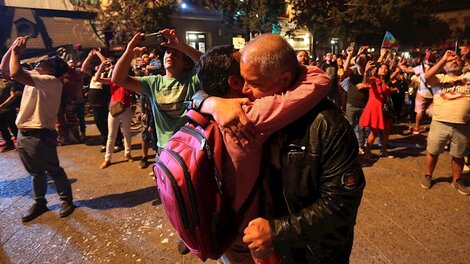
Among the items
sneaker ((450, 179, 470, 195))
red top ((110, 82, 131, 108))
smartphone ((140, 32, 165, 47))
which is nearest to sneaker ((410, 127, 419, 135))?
sneaker ((450, 179, 470, 195))

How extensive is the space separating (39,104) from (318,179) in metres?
3.78

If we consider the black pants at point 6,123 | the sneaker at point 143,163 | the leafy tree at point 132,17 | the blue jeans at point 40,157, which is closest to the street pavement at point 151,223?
the sneaker at point 143,163

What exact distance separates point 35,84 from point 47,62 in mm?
316

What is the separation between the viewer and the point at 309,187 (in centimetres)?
126

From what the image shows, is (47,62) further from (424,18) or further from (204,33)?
(424,18)

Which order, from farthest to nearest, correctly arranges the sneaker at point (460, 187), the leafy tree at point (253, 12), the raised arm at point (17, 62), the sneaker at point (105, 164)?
the leafy tree at point (253, 12), the sneaker at point (105, 164), the sneaker at point (460, 187), the raised arm at point (17, 62)

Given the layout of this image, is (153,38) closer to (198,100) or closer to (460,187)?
(198,100)

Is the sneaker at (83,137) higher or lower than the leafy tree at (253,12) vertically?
lower

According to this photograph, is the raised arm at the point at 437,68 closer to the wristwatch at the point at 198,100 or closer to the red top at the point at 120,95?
the wristwatch at the point at 198,100

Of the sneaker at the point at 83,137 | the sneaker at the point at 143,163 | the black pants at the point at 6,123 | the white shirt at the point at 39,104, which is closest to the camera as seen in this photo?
the white shirt at the point at 39,104

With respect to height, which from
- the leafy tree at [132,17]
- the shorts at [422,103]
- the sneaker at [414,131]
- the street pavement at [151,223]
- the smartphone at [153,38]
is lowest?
the street pavement at [151,223]

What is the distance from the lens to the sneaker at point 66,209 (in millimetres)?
4016

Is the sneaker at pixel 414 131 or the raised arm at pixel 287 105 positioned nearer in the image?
the raised arm at pixel 287 105

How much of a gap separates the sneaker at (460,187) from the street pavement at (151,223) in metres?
0.10
